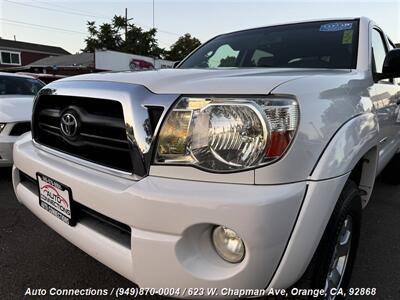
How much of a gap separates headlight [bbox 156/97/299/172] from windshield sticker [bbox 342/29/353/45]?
1.41 meters

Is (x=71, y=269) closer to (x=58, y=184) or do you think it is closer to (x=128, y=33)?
(x=58, y=184)

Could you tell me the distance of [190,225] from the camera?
151 cm

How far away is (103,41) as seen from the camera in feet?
168

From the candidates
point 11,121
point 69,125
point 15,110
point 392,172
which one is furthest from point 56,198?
point 392,172

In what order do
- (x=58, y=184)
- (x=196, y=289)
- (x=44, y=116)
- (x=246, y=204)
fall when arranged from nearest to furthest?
(x=246, y=204) → (x=196, y=289) → (x=58, y=184) → (x=44, y=116)

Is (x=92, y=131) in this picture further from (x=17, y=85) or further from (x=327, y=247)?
(x=17, y=85)

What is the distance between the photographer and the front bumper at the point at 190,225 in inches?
56.5

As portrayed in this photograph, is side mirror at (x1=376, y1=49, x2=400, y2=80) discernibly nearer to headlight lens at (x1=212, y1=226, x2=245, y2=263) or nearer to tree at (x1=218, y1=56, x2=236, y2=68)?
tree at (x1=218, y1=56, x2=236, y2=68)

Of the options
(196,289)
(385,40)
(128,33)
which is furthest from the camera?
(128,33)

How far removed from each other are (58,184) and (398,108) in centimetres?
276

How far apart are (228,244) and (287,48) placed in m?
1.87

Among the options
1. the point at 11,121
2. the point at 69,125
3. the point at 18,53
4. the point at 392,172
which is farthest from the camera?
the point at 18,53

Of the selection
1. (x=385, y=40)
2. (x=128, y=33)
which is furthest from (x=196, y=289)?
(x=128, y=33)

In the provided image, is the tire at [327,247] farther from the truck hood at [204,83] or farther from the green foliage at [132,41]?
the green foliage at [132,41]
